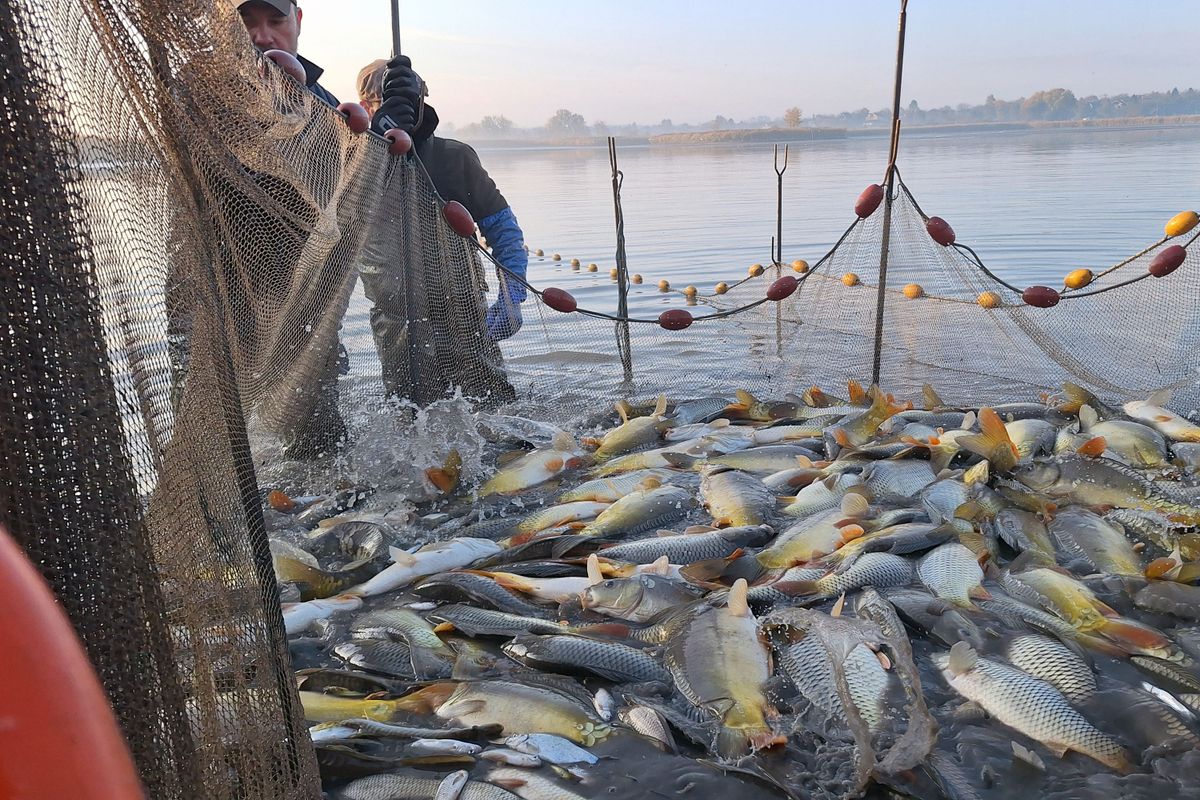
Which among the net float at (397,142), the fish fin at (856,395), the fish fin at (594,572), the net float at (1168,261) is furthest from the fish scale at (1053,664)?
the net float at (397,142)

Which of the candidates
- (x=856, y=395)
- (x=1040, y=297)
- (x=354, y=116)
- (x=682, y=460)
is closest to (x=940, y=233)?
(x=1040, y=297)

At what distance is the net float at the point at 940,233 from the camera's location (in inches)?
254

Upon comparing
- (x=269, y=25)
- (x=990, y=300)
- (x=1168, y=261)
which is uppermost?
(x=269, y=25)

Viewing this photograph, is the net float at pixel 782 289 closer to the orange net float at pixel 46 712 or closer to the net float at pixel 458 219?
the net float at pixel 458 219

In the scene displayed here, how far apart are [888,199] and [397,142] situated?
142 inches

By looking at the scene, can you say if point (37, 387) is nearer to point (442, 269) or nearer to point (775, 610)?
point (775, 610)

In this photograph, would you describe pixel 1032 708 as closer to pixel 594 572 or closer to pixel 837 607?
pixel 837 607

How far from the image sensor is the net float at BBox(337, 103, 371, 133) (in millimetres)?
5082

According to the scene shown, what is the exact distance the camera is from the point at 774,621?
11.0 ft

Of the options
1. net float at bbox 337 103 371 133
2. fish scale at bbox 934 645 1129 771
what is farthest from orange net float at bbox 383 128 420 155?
fish scale at bbox 934 645 1129 771

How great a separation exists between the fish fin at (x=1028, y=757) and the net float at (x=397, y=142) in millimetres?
4695

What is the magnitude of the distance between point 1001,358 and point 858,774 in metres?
5.65

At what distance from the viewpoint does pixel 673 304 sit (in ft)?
43.5

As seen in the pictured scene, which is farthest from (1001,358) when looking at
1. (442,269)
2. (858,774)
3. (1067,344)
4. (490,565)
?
(858,774)
